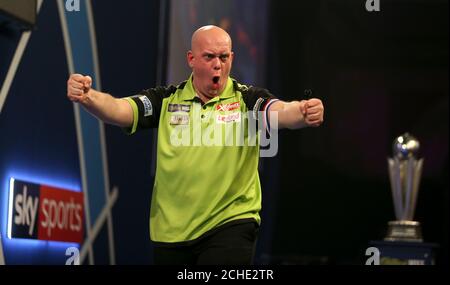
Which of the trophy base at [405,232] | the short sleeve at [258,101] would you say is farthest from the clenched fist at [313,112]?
the trophy base at [405,232]

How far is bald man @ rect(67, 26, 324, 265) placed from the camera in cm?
321

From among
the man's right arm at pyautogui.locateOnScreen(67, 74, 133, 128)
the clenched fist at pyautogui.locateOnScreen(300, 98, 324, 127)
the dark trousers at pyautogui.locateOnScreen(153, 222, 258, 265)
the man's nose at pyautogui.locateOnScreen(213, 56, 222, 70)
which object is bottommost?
the dark trousers at pyautogui.locateOnScreen(153, 222, 258, 265)

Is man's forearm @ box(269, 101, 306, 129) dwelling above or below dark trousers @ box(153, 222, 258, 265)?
above

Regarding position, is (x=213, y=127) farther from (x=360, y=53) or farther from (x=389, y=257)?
(x=360, y=53)

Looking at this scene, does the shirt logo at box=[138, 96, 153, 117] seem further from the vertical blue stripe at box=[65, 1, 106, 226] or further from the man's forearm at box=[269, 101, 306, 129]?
the vertical blue stripe at box=[65, 1, 106, 226]

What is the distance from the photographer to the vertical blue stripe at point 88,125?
6.02 meters

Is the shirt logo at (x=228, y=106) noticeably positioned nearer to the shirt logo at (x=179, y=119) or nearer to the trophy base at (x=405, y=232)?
the shirt logo at (x=179, y=119)

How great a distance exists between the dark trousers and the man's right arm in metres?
0.52

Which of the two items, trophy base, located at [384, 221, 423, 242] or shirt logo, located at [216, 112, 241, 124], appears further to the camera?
trophy base, located at [384, 221, 423, 242]

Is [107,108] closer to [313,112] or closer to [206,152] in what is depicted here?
[206,152]

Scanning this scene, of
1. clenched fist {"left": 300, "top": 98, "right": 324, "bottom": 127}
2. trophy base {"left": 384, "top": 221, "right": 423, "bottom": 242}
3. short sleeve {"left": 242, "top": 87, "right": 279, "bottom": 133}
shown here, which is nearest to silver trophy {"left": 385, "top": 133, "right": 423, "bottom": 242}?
trophy base {"left": 384, "top": 221, "right": 423, "bottom": 242}

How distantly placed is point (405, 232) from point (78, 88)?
4.39 metres

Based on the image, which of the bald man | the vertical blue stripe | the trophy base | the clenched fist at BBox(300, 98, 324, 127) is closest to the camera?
the clenched fist at BBox(300, 98, 324, 127)

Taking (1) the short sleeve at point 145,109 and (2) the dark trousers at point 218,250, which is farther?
(1) the short sleeve at point 145,109
